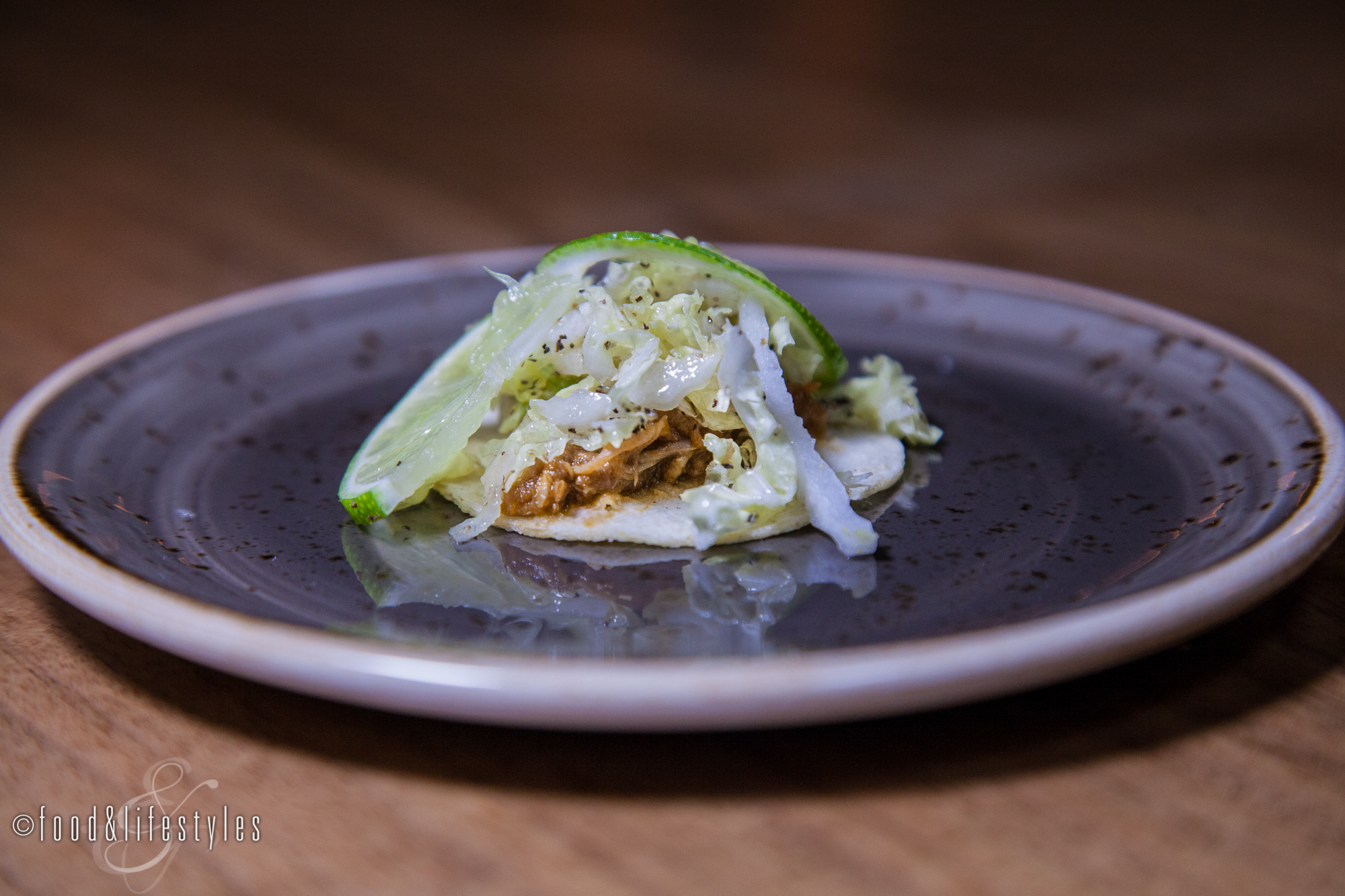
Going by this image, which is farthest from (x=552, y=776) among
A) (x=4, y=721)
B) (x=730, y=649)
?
(x=4, y=721)

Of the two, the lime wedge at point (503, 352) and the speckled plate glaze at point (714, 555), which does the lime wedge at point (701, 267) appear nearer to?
the lime wedge at point (503, 352)

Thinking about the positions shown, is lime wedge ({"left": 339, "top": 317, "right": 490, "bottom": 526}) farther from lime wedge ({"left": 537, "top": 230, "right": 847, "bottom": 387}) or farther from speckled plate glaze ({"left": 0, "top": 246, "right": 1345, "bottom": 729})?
lime wedge ({"left": 537, "top": 230, "right": 847, "bottom": 387})

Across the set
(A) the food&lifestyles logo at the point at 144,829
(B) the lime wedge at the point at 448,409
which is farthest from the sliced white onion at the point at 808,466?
(A) the food&lifestyles logo at the point at 144,829

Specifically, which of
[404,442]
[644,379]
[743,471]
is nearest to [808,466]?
[743,471]

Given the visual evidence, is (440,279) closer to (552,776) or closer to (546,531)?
(546,531)

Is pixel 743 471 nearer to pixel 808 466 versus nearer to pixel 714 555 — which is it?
pixel 808 466

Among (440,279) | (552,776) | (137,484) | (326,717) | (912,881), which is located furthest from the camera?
(440,279)

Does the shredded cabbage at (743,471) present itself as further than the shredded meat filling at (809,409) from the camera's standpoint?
No
